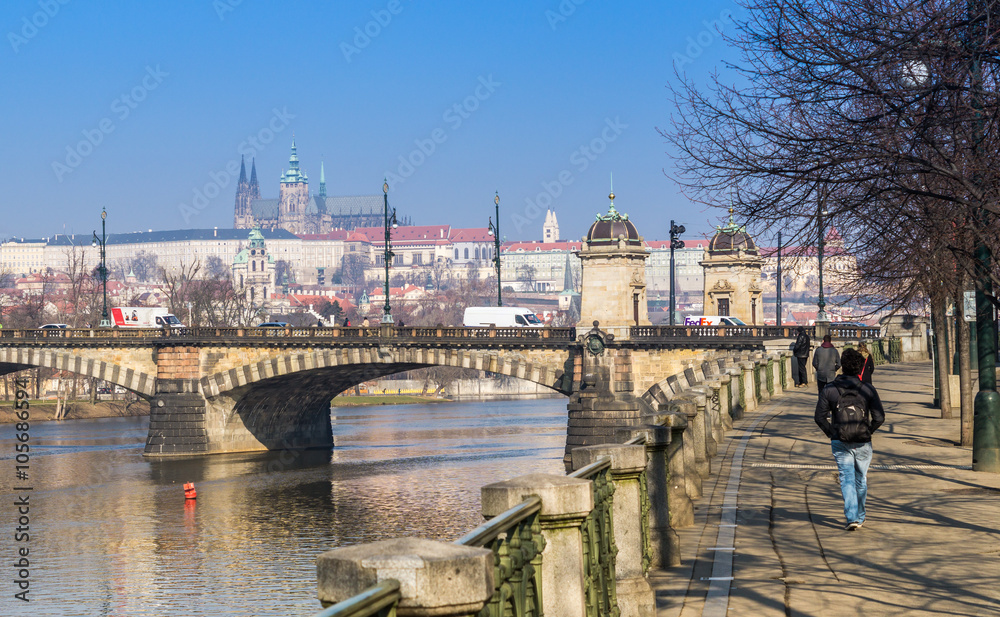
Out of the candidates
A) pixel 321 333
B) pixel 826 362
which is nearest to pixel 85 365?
pixel 321 333

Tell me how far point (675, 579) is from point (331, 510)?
30.0m

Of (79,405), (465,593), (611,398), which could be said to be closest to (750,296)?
(611,398)

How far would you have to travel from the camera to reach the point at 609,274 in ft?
198

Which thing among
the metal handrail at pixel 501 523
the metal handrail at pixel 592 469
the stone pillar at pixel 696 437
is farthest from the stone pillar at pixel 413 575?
the stone pillar at pixel 696 437

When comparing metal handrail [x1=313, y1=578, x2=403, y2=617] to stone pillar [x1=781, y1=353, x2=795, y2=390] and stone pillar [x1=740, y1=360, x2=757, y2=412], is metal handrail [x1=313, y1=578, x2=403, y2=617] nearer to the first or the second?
stone pillar [x1=740, y1=360, x2=757, y2=412]

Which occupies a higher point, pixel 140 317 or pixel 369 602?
pixel 140 317

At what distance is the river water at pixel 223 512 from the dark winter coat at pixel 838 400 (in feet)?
38.8

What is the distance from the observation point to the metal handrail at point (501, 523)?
4.74 metres

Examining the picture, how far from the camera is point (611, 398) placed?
2142 inches

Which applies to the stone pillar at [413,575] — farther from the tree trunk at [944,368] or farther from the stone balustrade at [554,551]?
the tree trunk at [944,368]

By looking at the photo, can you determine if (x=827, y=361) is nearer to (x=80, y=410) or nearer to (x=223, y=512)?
(x=223, y=512)

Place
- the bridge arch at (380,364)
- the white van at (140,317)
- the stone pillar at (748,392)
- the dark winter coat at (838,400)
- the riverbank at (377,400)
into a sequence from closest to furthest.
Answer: the dark winter coat at (838,400), the stone pillar at (748,392), the bridge arch at (380,364), the white van at (140,317), the riverbank at (377,400)

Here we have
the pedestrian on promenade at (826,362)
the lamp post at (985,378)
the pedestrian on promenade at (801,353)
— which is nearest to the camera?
the lamp post at (985,378)

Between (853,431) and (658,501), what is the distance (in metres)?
2.49
